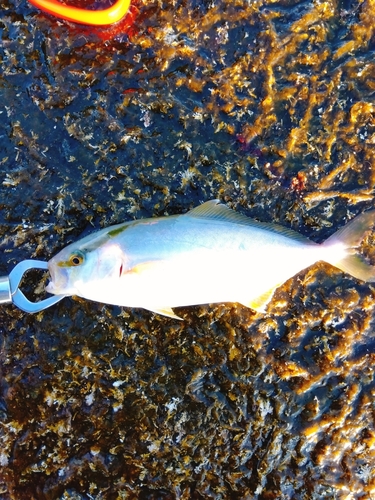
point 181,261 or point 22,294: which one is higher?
point 181,261

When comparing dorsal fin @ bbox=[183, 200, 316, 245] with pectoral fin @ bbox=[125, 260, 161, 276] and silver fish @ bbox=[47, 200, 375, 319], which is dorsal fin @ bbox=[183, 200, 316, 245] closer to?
silver fish @ bbox=[47, 200, 375, 319]

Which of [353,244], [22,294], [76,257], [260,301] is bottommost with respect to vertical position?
[260,301]

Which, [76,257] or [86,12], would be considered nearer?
[76,257]

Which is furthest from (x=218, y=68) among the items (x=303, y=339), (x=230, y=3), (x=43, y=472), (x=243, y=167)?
(x=43, y=472)

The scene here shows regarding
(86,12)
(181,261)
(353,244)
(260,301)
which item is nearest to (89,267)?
(181,261)

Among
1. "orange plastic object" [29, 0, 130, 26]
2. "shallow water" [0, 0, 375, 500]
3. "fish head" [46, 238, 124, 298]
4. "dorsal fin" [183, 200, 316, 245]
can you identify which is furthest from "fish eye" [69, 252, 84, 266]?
"orange plastic object" [29, 0, 130, 26]

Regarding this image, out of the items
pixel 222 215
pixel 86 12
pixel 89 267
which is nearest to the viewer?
pixel 89 267

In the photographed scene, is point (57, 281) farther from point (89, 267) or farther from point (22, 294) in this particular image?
point (22, 294)

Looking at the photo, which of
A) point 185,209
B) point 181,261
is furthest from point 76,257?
point 185,209

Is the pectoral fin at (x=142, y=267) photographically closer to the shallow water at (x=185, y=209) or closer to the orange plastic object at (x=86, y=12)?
the shallow water at (x=185, y=209)

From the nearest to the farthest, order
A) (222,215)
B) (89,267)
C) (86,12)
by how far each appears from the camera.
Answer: (89,267)
(222,215)
(86,12)

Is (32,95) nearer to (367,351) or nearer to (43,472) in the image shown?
(43,472)
